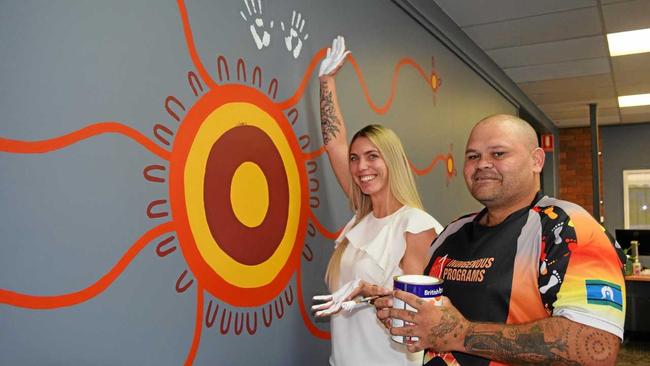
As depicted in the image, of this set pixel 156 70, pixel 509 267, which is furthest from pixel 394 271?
pixel 156 70

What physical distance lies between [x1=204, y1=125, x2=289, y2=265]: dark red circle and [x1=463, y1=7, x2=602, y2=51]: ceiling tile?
103 inches

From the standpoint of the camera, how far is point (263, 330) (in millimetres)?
1688

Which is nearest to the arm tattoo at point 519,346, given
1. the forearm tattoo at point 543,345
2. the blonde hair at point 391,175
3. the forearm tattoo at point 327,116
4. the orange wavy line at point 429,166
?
the forearm tattoo at point 543,345

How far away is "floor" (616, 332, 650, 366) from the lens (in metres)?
4.55

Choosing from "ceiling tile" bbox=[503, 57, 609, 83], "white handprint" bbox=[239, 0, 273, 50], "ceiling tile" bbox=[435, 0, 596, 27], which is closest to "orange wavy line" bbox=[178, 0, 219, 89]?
"white handprint" bbox=[239, 0, 273, 50]

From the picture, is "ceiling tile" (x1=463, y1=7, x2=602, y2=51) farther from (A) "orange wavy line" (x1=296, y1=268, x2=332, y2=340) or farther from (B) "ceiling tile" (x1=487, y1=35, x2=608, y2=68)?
(A) "orange wavy line" (x1=296, y1=268, x2=332, y2=340)

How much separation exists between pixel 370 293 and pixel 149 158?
2.12 feet

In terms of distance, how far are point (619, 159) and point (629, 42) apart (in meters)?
4.79

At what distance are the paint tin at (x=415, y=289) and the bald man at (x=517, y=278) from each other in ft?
0.04

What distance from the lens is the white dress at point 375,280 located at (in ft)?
5.31

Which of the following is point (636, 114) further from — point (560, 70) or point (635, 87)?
point (560, 70)

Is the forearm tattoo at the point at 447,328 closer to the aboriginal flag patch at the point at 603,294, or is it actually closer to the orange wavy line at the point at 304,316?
the aboriginal flag patch at the point at 603,294

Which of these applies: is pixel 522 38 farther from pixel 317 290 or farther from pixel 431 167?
pixel 317 290

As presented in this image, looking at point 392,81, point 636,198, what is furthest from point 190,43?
point 636,198
